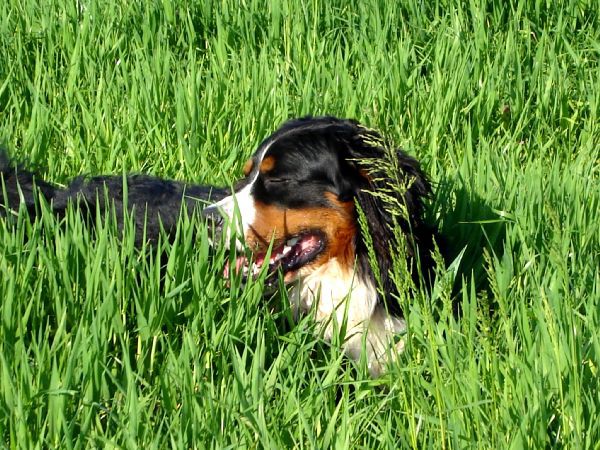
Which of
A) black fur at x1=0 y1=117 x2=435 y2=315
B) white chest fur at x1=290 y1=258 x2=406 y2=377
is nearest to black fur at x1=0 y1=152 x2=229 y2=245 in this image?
black fur at x1=0 y1=117 x2=435 y2=315

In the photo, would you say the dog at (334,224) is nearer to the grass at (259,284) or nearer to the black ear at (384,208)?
the black ear at (384,208)

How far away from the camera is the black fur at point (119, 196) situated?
12.0 feet

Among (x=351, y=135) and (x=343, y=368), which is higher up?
(x=351, y=135)

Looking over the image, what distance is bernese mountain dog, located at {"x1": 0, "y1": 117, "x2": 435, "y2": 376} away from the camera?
137 inches

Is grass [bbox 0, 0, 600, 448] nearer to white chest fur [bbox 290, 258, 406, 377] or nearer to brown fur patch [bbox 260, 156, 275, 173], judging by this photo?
white chest fur [bbox 290, 258, 406, 377]

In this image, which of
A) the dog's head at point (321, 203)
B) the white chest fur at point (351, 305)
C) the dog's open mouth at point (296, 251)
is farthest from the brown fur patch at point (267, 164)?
the white chest fur at point (351, 305)

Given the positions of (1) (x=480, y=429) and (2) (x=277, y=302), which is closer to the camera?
(1) (x=480, y=429)

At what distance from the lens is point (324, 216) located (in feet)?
11.7

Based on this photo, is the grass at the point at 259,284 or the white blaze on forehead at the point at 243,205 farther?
the white blaze on forehead at the point at 243,205

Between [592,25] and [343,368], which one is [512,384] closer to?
[343,368]

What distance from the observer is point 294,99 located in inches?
199

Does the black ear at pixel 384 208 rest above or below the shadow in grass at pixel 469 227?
above

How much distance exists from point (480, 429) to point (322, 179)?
4.56 feet

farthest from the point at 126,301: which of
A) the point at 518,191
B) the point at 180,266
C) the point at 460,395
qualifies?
the point at 518,191
